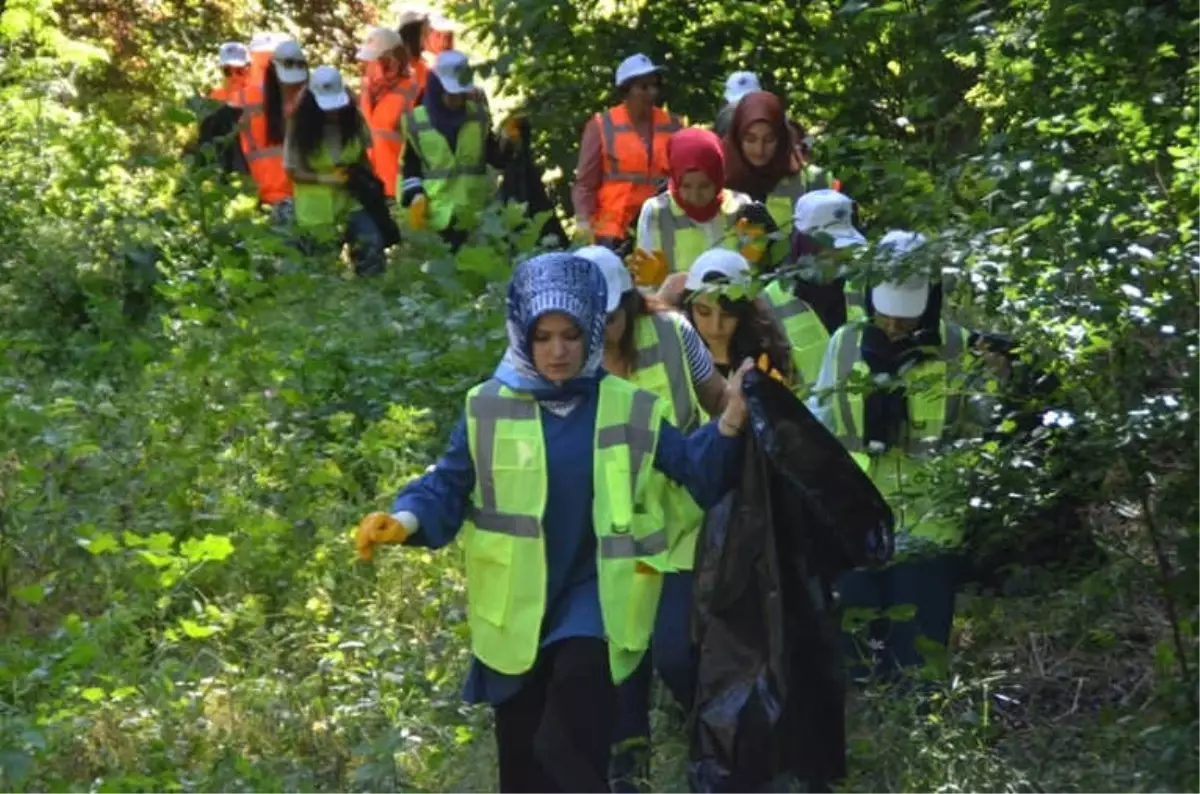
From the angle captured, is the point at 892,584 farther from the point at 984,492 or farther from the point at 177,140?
the point at 177,140

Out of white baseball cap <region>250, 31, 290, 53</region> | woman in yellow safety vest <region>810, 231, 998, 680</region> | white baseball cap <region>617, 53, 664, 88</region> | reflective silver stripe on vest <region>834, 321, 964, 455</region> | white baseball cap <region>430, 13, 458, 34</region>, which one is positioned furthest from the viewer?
white baseball cap <region>250, 31, 290, 53</region>

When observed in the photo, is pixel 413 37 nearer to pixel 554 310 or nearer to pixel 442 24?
pixel 442 24

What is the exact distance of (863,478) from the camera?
6840mm

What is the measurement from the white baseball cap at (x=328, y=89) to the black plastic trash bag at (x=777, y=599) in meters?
9.05

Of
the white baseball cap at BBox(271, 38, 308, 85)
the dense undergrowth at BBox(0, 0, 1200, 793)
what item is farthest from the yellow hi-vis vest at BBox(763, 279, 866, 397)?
the white baseball cap at BBox(271, 38, 308, 85)

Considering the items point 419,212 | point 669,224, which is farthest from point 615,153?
point 669,224

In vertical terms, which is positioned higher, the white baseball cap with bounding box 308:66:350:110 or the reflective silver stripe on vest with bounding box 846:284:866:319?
the white baseball cap with bounding box 308:66:350:110

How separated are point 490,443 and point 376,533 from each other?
1.48 feet

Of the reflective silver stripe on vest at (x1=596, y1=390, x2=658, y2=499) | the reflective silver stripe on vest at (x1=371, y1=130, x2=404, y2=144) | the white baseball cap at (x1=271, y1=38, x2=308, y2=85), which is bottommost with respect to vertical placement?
the reflective silver stripe on vest at (x1=596, y1=390, x2=658, y2=499)

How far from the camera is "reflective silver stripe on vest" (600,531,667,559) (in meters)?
6.97

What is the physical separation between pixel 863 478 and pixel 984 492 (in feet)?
1.06

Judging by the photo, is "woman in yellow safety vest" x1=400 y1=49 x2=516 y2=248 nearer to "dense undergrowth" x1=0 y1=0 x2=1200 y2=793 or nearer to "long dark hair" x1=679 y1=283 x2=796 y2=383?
"dense undergrowth" x1=0 y1=0 x2=1200 y2=793

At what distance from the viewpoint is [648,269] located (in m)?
10.1

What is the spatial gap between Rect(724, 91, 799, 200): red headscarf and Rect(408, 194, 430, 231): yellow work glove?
394 cm
